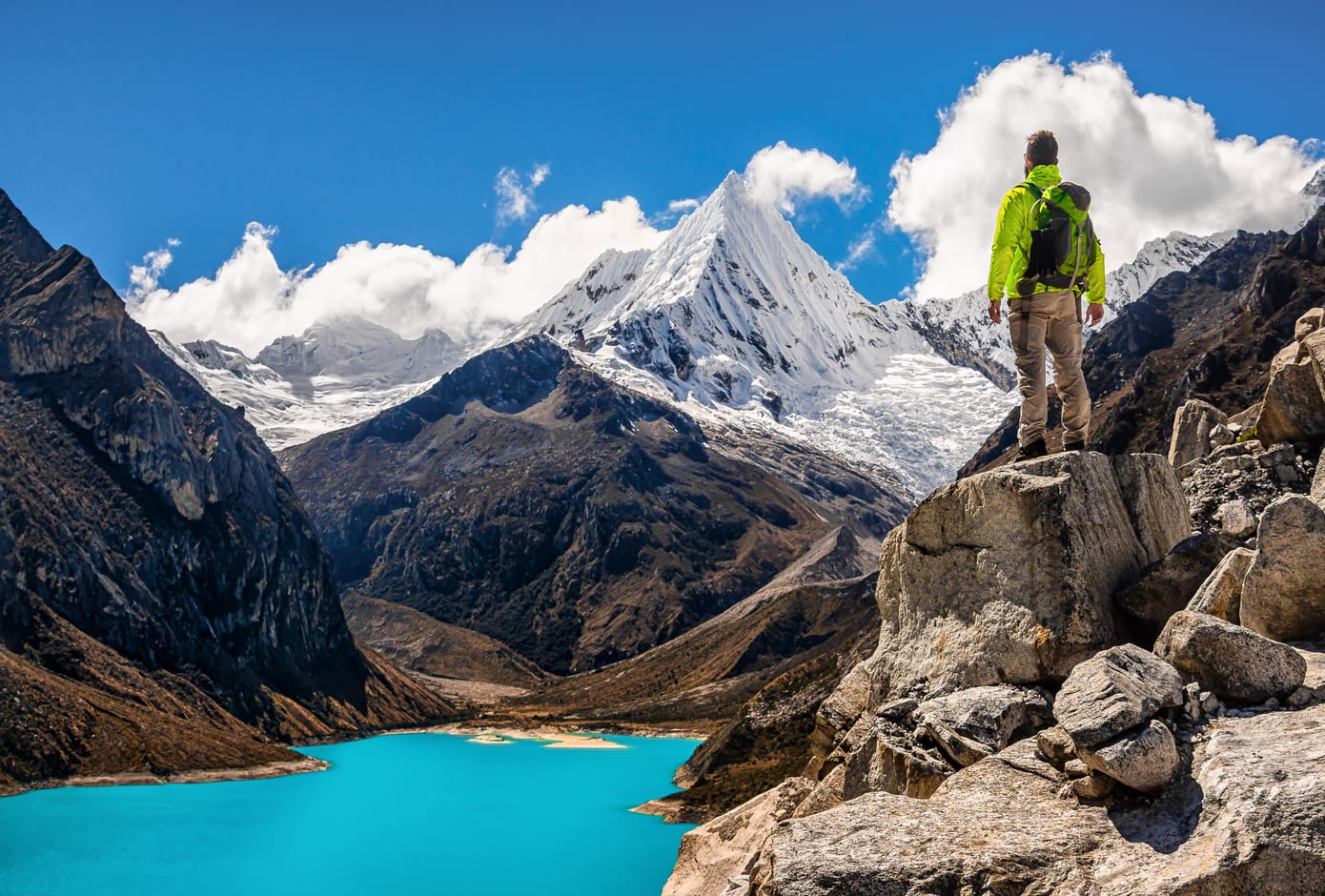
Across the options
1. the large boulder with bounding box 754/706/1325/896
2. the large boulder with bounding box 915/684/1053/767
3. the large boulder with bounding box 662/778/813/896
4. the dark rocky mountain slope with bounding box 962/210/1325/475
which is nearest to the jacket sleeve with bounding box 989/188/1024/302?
the large boulder with bounding box 915/684/1053/767

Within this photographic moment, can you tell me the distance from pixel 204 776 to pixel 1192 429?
133m

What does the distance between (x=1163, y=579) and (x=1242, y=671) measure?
11.2 feet

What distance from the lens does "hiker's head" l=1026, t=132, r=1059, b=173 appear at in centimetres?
1716

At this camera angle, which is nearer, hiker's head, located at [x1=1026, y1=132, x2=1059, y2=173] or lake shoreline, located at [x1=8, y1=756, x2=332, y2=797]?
hiker's head, located at [x1=1026, y1=132, x2=1059, y2=173]

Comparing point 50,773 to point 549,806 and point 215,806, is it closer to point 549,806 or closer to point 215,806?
point 215,806

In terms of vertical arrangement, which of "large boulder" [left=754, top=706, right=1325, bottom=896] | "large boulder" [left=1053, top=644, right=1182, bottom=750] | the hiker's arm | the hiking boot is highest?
the hiker's arm

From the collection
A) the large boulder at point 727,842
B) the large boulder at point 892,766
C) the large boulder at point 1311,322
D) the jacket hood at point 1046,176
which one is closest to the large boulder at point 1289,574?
the large boulder at point 892,766

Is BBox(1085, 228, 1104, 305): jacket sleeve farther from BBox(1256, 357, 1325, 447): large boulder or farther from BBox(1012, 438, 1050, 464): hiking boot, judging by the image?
BBox(1256, 357, 1325, 447): large boulder

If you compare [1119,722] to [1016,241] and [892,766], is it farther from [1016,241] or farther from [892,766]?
[1016,241]

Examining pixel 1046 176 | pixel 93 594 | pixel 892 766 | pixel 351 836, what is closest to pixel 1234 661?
pixel 892 766

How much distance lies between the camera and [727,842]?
2272 cm

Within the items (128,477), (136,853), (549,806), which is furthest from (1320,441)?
(128,477)

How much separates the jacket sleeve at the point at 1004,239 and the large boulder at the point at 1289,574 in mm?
5484

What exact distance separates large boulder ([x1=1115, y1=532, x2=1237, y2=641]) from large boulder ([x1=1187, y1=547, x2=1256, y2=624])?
19.5 inches
